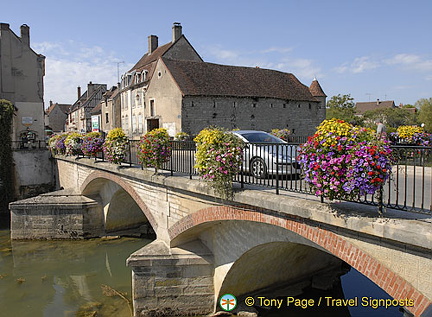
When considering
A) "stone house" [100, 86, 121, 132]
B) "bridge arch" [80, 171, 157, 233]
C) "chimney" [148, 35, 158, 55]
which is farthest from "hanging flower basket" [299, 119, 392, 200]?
"stone house" [100, 86, 121, 132]

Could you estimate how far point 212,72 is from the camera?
32.4 metres

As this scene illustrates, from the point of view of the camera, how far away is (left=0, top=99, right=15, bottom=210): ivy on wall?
2533 centimetres

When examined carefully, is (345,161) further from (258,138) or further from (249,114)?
(249,114)

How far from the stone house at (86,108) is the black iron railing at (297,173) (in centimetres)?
4780

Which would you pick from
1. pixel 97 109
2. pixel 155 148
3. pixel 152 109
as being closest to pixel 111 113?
pixel 97 109

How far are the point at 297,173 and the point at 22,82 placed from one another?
1087 inches

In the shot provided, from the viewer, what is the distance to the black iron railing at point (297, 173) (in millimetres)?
4984

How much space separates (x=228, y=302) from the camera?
964cm

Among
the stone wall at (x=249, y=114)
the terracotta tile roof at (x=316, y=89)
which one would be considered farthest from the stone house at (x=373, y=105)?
the stone wall at (x=249, y=114)

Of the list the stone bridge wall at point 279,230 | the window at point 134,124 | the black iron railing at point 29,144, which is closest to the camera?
the stone bridge wall at point 279,230

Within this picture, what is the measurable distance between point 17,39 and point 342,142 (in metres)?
30.4

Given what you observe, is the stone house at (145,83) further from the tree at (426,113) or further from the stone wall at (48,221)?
the tree at (426,113)

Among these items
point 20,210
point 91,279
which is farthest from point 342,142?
point 20,210

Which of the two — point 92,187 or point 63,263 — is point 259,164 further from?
point 92,187
